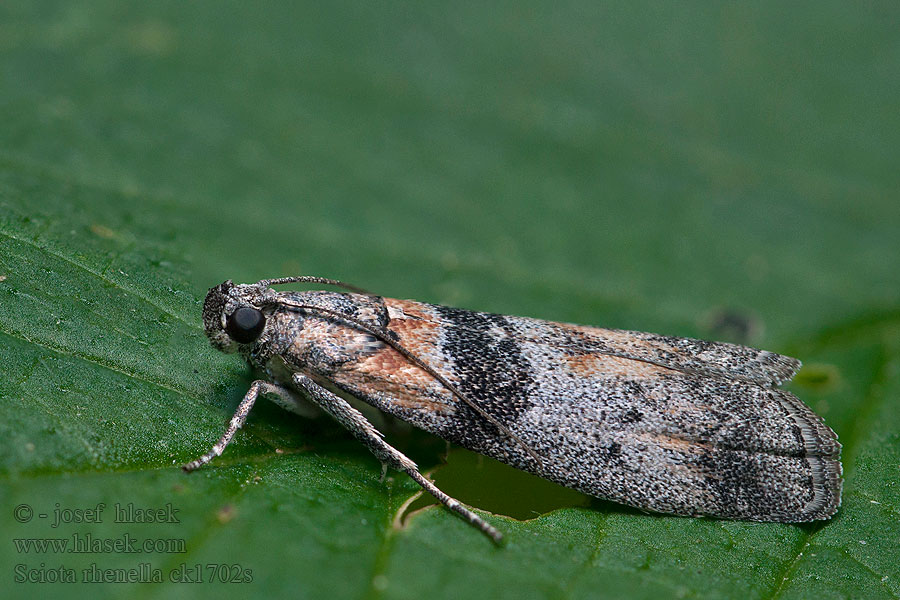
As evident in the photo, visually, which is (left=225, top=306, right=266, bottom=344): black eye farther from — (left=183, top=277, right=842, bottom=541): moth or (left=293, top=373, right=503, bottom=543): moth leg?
(left=293, top=373, right=503, bottom=543): moth leg

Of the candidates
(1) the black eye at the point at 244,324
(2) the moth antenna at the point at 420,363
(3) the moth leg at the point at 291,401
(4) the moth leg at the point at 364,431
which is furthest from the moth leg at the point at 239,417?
(2) the moth antenna at the point at 420,363

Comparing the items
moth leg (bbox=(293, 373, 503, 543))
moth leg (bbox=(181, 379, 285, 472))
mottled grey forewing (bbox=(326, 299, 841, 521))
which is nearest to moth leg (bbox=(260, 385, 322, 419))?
moth leg (bbox=(181, 379, 285, 472))

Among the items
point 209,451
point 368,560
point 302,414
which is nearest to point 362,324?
point 302,414

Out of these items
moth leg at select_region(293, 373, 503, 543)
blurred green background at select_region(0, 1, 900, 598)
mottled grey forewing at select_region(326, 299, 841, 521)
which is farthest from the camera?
mottled grey forewing at select_region(326, 299, 841, 521)

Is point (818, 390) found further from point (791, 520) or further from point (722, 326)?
point (791, 520)

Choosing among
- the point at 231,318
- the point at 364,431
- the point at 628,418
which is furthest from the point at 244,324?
the point at 628,418

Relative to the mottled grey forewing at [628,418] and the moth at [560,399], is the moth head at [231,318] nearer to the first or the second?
the moth at [560,399]

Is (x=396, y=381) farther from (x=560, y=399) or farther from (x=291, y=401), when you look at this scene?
(x=560, y=399)
